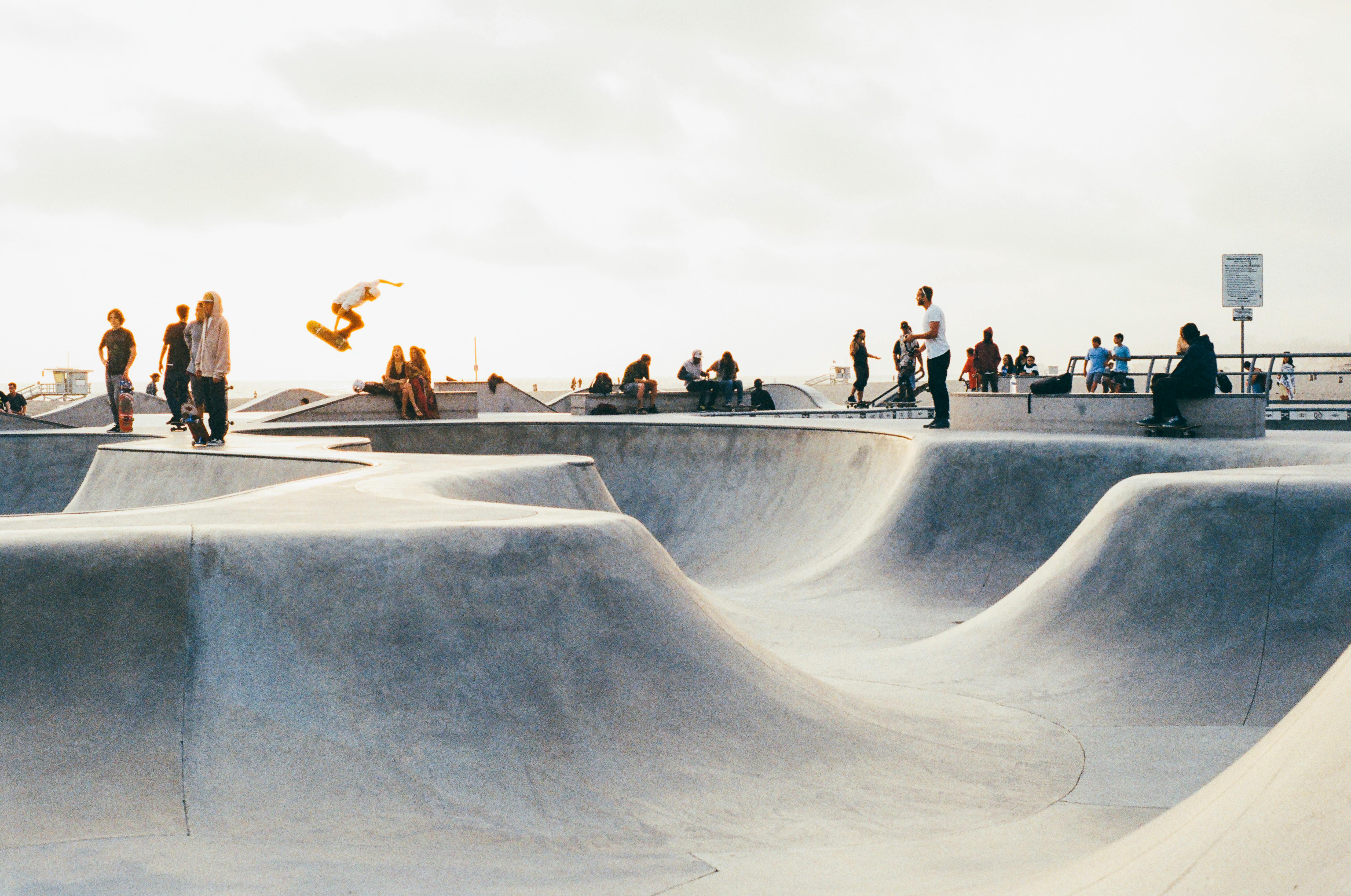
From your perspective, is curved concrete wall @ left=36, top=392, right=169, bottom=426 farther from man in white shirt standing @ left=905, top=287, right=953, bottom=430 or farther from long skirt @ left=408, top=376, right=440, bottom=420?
man in white shirt standing @ left=905, top=287, right=953, bottom=430

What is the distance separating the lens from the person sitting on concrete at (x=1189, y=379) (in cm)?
1138

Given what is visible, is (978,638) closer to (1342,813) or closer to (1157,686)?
(1157,686)

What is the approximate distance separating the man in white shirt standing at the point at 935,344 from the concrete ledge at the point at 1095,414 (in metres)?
0.35

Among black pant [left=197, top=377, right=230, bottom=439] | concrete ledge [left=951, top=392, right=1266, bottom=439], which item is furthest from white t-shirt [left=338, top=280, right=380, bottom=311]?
concrete ledge [left=951, top=392, right=1266, bottom=439]

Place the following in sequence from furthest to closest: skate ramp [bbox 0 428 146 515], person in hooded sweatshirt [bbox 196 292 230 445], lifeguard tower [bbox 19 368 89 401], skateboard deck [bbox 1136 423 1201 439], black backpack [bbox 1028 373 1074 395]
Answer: lifeguard tower [bbox 19 368 89 401], skate ramp [bbox 0 428 146 515], black backpack [bbox 1028 373 1074 395], skateboard deck [bbox 1136 423 1201 439], person in hooded sweatshirt [bbox 196 292 230 445]

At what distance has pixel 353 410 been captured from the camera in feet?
A: 60.9

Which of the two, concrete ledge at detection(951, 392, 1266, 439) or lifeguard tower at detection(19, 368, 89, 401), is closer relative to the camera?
concrete ledge at detection(951, 392, 1266, 439)

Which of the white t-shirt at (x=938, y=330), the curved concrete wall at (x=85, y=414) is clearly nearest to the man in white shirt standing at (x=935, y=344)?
the white t-shirt at (x=938, y=330)

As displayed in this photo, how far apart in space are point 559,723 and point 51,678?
1.81 metres

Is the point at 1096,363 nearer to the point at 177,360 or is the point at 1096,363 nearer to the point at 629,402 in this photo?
the point at 629,402

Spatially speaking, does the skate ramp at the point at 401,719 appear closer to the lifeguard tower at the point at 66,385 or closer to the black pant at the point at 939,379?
the black pant at the point at 939,379

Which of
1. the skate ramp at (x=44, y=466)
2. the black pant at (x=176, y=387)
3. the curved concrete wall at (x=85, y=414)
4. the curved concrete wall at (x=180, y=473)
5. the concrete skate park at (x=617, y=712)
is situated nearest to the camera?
the concrete skate park at (x=617, y=712)

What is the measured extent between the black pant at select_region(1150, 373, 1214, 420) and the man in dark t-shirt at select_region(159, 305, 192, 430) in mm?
10907

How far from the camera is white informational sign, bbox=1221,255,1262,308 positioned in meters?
18.4
